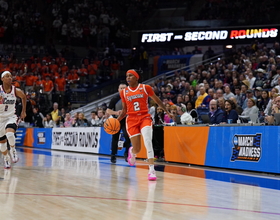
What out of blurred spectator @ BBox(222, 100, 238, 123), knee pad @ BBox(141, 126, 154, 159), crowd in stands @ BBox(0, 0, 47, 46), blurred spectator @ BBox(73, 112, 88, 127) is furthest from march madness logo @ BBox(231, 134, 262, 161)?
crowd in stands @ BBox(0, 0, 47, 46)

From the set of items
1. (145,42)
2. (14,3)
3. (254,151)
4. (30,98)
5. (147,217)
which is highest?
(14,3)

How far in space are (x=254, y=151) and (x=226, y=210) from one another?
15.8 feet

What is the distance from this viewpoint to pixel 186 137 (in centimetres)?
1298

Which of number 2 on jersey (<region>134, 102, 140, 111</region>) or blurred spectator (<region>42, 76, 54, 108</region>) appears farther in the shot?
blurred spectator (<region>42, 76, 54, 108</region>)

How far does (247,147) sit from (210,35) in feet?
61.5

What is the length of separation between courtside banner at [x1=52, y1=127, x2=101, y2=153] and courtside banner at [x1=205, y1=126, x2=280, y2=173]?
6.48 metres

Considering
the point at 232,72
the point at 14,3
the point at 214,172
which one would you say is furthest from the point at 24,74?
the point at 214,172

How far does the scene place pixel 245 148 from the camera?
11.0m

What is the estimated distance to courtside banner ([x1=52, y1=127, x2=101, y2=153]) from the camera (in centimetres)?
1809

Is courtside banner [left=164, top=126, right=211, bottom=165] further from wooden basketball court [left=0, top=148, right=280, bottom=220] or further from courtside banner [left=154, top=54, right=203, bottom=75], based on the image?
courtside banner [left=154, top=54, right=203, bottom=75]

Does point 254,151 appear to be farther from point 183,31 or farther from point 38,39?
point 38,39

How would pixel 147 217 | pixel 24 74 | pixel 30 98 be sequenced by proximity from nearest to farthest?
1. pixel 147 217
2. pixel 30 98
3. pixel 24 74

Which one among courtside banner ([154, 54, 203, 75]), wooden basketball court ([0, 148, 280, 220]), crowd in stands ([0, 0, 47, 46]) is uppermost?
crowd in stands ([0, 0, 47, 46])

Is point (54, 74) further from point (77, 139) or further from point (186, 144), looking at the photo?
point (186, 144)
